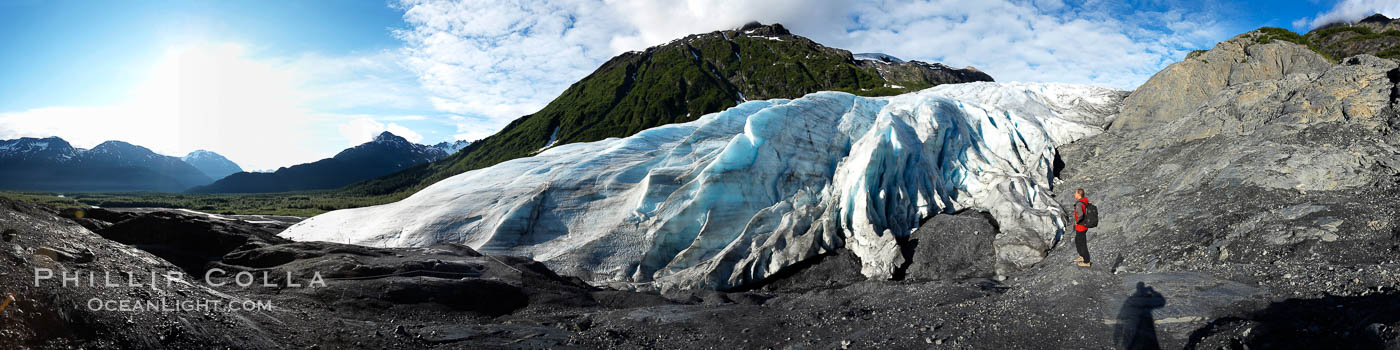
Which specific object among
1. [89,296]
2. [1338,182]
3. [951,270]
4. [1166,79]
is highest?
[1166,79]

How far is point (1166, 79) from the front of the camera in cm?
2466

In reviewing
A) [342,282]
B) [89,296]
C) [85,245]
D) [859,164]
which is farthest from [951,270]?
[85,245]

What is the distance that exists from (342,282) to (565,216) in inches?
348

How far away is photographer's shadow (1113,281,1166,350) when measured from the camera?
783cm

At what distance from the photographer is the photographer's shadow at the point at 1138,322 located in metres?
7.83

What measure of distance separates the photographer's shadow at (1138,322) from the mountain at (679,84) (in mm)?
106781

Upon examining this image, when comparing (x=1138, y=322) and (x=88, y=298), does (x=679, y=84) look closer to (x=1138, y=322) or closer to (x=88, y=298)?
(x=1138, y=322)

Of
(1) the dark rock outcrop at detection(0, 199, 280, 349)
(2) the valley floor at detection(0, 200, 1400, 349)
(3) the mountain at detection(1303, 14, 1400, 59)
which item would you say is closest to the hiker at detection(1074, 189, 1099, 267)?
(2) the valley floor at detection(0, 200, 1400, 349)

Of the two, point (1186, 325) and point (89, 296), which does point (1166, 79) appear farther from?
point (89, 296)

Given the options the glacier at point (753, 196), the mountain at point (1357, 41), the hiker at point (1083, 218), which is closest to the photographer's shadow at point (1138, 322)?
the hiker at point (1083, 218)

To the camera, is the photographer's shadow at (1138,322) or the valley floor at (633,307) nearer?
the valley floor at (633,307)

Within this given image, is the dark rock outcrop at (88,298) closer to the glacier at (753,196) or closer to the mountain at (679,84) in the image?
the glacier at (753,196)

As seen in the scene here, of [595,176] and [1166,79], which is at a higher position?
[1166,79]

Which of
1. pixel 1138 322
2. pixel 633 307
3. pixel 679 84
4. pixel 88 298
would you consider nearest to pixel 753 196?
pixel 633 307
